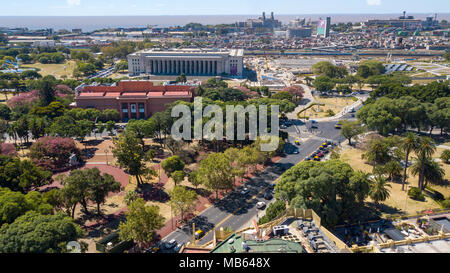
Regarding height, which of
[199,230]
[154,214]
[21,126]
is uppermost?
[21,126]

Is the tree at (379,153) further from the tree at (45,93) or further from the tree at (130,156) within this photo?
the tree at (45,93)

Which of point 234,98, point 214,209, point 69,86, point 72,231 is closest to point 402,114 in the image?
point 234,98

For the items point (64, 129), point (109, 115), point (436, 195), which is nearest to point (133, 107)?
point (109, 115)

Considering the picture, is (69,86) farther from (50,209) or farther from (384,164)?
(384,164)

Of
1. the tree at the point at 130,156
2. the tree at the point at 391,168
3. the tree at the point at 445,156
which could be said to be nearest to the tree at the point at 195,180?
the tree at the point at 130,156

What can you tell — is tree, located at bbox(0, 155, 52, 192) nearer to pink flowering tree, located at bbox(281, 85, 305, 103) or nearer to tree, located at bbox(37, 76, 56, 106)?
tree, located at bbox(37, 76, 56, 106)

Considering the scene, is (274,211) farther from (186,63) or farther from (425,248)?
(186,63)
